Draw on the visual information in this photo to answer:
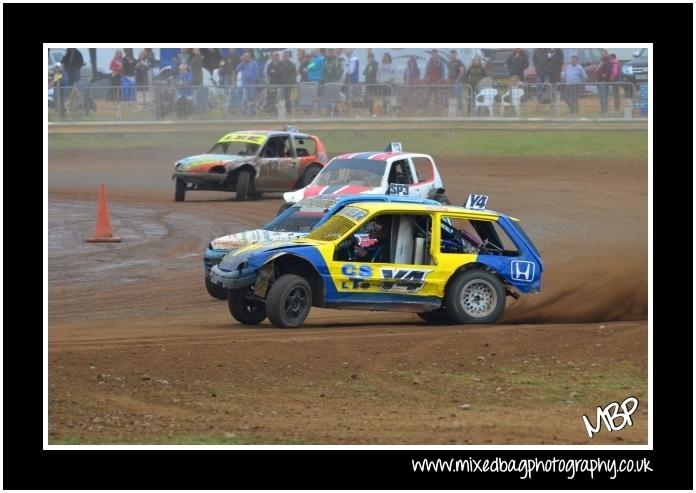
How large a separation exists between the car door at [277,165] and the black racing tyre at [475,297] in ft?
43.5

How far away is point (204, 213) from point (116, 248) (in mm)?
4416

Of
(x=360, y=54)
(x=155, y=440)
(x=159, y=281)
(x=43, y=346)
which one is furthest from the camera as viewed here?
(x=360, y=54)

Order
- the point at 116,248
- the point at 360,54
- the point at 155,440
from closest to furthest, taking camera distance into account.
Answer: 1. the point at 155,440
2. the point at 116,248
3. the point at 360,54

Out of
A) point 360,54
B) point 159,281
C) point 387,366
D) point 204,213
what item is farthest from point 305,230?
point 360,54

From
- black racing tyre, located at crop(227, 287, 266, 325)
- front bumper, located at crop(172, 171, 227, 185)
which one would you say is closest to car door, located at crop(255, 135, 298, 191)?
front bumper, located at crop(172, 171, 227, 185)

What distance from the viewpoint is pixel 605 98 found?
32.5 m

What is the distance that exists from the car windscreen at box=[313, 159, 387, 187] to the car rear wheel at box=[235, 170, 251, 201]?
15.6 ft

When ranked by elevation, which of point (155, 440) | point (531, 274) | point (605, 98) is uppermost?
point (605, 98)

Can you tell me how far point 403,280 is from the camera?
13.1 m

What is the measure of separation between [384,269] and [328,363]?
6.43 feet

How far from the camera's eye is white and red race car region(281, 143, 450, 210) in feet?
67.6

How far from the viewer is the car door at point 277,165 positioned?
2611 centimetres

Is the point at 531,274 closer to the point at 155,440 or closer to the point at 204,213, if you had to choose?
the point at 155,440

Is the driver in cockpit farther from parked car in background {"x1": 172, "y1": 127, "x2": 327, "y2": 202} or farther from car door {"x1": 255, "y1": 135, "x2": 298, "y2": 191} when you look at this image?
car door {"x1": 255, "y1": 135, "x2": 298, "y2": 191}
